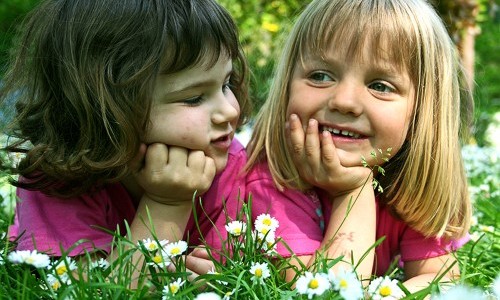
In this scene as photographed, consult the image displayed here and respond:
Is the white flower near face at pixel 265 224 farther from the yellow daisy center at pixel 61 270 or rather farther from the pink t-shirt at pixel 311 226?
the yellow daisy center at pixel 61 270

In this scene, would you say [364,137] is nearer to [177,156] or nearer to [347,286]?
[177,156]

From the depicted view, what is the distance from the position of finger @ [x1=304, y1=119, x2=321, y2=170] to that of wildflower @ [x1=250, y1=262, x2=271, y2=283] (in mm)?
539

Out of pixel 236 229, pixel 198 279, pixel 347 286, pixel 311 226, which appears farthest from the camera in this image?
pixel 311 226

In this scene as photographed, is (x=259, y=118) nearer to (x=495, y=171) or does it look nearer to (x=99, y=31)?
(x=99, y=31)

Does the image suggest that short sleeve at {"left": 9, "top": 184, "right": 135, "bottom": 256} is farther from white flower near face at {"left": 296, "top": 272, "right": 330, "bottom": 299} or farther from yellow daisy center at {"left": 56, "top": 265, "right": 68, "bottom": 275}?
white flower near face at {"left": 296, "top": 272, "right": 330, "bottom": 299}

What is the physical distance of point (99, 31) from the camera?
2496 mm

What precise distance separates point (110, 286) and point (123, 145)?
612 mm

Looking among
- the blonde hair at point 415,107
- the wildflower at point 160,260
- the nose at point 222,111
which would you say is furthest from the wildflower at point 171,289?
the blonde hair at point 415,107

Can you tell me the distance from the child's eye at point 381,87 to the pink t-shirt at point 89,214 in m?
0.58

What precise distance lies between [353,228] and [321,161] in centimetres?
26

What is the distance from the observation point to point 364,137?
2646 millimetres

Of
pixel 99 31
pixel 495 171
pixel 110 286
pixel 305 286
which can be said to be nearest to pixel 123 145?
pixel 99 31

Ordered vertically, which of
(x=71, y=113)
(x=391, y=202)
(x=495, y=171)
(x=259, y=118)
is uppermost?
(x=71, y=113)

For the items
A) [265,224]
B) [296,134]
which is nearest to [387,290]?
[265,224]
